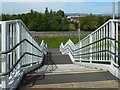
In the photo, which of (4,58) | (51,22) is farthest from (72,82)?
(51,22)

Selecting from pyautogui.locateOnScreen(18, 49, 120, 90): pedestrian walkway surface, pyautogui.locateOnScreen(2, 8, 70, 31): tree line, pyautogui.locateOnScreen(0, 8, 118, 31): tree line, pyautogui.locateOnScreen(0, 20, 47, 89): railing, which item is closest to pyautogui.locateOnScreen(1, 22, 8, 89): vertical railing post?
pyautogui.locateOnScreen(0, 20, 47, 89): railing

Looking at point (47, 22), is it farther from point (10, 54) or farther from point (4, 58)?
point (4, 58)

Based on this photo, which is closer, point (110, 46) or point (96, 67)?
point (110, 46)

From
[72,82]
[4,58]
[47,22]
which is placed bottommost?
[72,82]

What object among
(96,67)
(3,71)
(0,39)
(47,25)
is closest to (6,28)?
(0,39)

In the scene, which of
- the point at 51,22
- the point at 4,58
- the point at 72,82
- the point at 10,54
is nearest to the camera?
the point at 4,58

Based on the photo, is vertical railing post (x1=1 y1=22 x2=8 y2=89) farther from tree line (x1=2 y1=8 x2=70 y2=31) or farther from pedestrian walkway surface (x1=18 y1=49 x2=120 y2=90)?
tree line (x1=2 y1=8 x2=70 y2=31)

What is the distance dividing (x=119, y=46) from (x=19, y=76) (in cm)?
276

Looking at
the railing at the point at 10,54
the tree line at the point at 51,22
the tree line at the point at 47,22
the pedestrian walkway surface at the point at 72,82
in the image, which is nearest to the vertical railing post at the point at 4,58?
Answer: the railing at the point at 10,54

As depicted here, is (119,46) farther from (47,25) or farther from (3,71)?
(47,25)

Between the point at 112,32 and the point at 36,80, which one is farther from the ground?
the point at 112,32

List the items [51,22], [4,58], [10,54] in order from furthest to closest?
[51,22]
[10,54]
[4,58]

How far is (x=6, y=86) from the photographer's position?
17.8 feet

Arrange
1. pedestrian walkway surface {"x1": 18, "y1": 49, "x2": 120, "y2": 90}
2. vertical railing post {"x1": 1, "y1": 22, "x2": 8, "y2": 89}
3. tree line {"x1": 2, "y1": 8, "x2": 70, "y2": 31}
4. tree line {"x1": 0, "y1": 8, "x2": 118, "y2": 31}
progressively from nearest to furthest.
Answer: vertical railing post {"x1": 1, "y1": 22, "x2": 8, "y2": 89}
pedestrian walkway surface {"x1": 18, "y1": 49, "x2": 120, "y2": 90}
tree line {"x1": 0, "y1": 8, "x2": 118, "y2": 31}
tree line {"x1": 2, "y1": 8, "x2": 70, "y2": 31}
